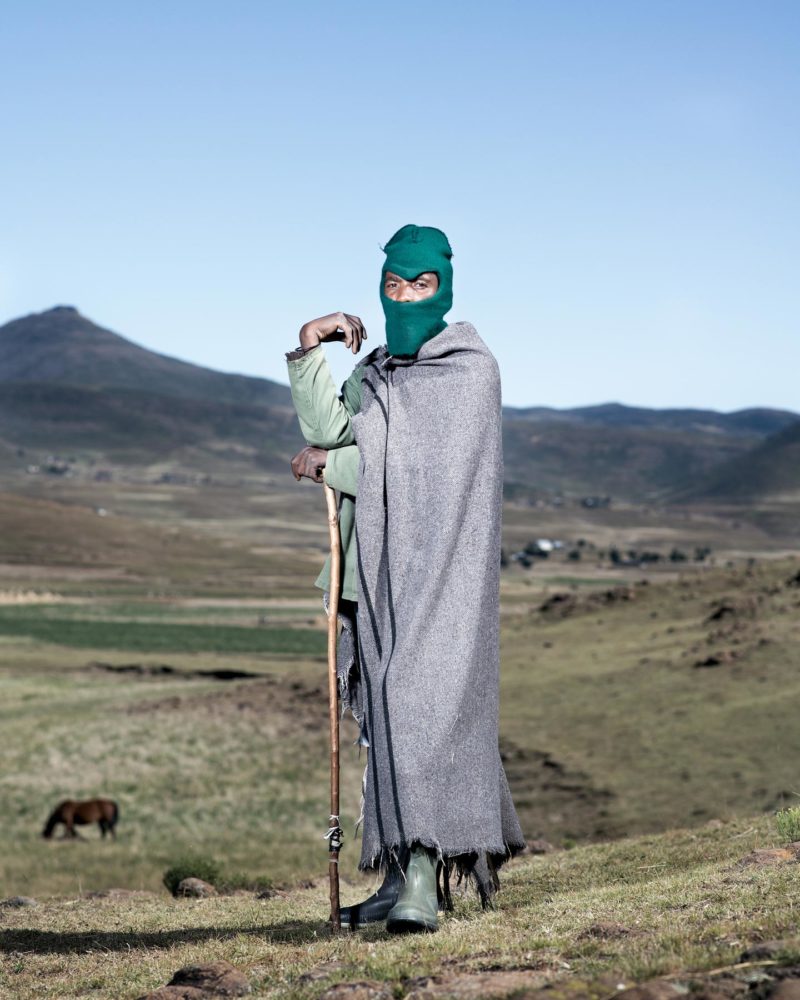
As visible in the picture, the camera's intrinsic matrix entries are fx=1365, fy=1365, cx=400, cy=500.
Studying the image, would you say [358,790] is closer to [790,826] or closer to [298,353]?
[790,826]

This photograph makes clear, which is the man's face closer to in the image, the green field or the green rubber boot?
the green rubber boot

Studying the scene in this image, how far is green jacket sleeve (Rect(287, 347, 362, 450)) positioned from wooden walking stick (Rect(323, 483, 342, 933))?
22 cm

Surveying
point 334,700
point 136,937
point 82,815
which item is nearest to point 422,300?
point 334,700

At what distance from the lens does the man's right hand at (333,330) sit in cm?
611

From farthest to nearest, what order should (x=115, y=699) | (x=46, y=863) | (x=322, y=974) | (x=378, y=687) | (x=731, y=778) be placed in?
(x=115, y=699) < (x=731, y=778) < (x=46, y=863) < (x=378, y=687) < (x=322, y=974)

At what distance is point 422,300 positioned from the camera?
19.8 ft

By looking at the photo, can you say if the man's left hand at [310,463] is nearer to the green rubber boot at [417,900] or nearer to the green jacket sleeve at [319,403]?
the green jacket sleeve at [319,403]

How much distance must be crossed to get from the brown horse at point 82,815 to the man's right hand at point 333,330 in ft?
56.7

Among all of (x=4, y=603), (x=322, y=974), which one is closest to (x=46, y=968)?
(x=322, y=974)

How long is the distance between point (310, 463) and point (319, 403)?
28 centimetres

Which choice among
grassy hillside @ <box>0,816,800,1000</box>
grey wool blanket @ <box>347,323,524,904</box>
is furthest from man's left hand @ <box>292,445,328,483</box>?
grassy hillside @ <box>0,816,800,1000</box>

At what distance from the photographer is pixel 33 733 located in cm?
3097

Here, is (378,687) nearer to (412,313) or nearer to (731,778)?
(412,313)

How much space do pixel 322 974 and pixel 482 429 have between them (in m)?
2.36
